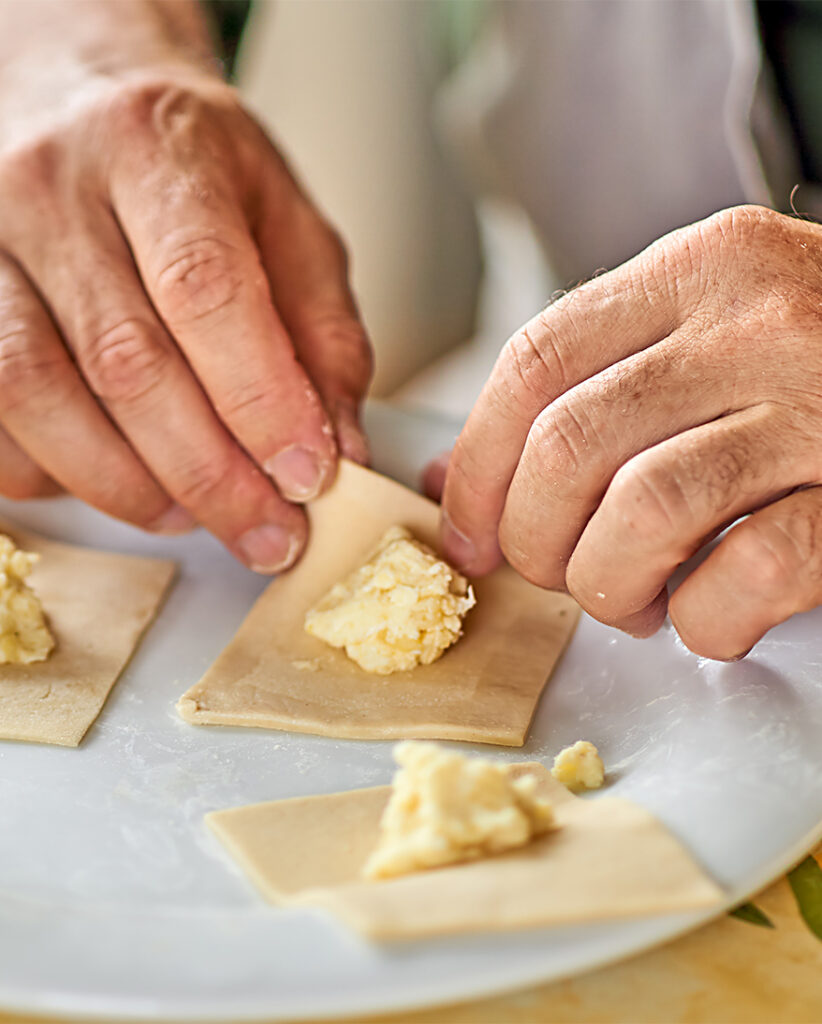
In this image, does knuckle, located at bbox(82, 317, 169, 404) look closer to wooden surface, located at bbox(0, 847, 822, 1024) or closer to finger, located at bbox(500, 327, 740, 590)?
finger, located at bbox(500, 327, 740, 590)

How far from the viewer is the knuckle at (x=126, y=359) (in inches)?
43.1

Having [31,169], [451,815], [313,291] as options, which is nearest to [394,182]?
[313,291]

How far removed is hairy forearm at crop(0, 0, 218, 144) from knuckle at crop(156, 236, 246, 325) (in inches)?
12.9

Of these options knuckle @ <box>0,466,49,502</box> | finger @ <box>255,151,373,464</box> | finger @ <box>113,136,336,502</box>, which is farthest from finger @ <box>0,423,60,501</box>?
finger @ <box>255,151,373,464</box>

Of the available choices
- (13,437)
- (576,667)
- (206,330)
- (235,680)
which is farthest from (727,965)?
(13,437)

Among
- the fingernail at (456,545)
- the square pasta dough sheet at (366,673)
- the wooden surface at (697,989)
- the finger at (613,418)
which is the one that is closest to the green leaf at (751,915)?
the wooden surface at (697,989)

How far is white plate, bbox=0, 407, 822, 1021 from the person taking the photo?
21.9 inches

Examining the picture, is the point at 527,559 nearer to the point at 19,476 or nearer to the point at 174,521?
the point at 174,521

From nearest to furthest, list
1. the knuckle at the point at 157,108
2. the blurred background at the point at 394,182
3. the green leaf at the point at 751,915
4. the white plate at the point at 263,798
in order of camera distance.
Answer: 1. the white plate at the point at 263,798
2. the green leaf at the point at 751,915
3. the knuckle at the point at 157,108
4. the blurred background at the point at 394,182

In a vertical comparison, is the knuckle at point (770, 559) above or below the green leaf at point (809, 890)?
above

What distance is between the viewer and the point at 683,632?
870 millimetres

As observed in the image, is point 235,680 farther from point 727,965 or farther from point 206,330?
point 727,965

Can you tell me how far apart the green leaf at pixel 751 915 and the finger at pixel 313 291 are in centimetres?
72

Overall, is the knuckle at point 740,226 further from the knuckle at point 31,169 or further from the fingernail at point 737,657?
the knuckle at point 31,169
